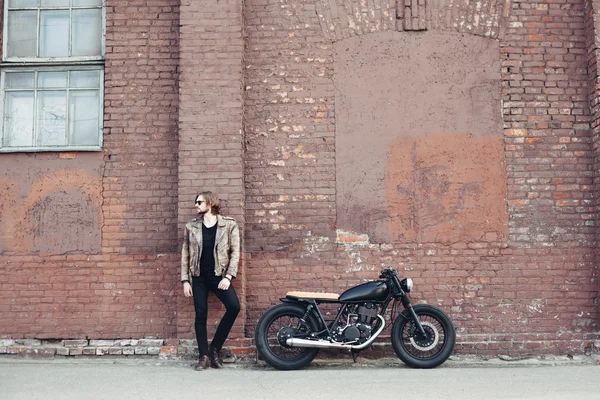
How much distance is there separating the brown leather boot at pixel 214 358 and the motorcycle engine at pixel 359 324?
1.27m

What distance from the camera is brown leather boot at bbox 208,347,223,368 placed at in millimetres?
6922

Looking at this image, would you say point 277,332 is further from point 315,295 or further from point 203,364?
point 203,364

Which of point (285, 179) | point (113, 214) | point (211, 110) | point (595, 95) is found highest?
point (595, 95)

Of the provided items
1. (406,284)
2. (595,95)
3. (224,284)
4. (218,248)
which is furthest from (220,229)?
(595,95)

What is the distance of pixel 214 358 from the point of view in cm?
695

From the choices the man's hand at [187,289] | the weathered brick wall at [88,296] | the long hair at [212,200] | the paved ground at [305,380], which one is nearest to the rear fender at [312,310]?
the paved ground at [305,380]

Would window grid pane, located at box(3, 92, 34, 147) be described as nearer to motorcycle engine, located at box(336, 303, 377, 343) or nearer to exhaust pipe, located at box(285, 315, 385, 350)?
exhaust pipe, located at box(285, 315, 385, 350)

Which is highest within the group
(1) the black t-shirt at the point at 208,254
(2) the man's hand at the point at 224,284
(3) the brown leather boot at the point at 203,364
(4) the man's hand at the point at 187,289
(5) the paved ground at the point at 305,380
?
(1) the black t-shirt at the point at 208,254

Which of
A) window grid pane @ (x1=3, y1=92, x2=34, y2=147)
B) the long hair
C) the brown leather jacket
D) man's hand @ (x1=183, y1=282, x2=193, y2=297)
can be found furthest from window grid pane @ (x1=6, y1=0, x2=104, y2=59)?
man's hand @ (x1=183, y1=282, x2=193, y2=297)

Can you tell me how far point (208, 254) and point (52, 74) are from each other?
10.3 ft

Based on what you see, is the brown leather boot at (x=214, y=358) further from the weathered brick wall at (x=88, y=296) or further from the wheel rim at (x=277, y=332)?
the weathered brick wall at (x=88, y=296)

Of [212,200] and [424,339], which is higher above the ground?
[212,200]

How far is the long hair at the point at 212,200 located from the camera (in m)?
7.14

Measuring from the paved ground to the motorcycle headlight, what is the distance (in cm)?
82
